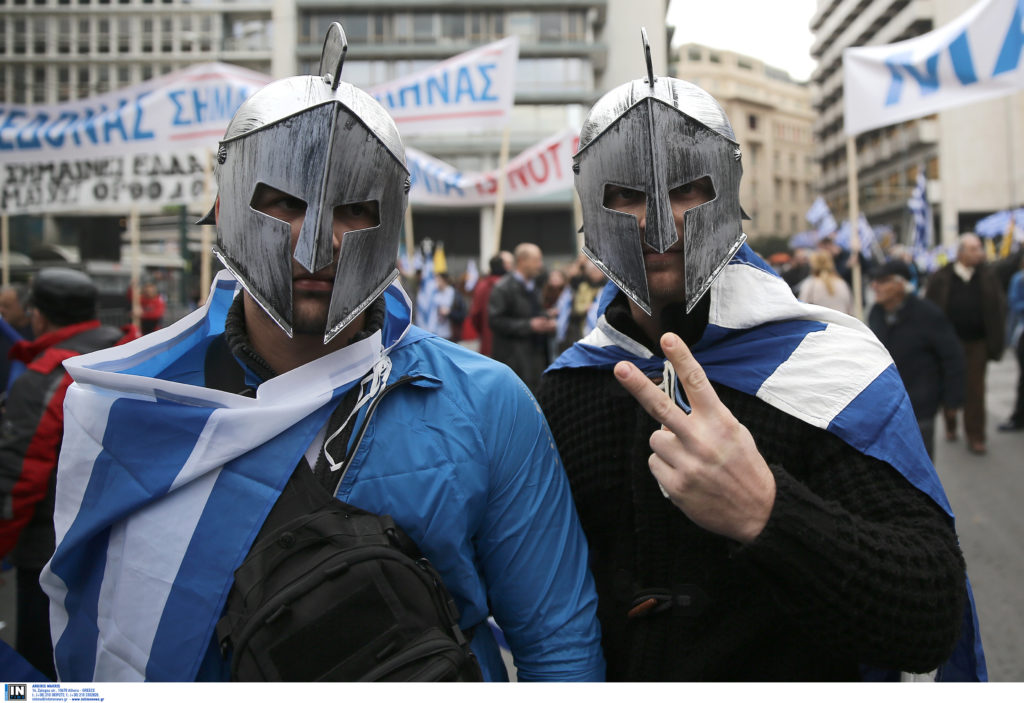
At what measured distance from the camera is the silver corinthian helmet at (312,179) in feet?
5.30

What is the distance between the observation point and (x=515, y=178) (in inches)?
385

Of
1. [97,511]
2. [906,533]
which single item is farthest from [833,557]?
[97,511]

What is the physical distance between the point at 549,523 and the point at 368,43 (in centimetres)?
4518

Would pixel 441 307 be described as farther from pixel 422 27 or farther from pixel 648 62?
pixel 422 27

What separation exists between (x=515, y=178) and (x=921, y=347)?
209 inches

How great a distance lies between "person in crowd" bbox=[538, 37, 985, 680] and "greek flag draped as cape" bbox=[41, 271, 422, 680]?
60 cm

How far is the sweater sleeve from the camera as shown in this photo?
141 cm

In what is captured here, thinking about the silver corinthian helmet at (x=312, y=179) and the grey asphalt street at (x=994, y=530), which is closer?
the silver corinthian helmet at (x=312, y=179)

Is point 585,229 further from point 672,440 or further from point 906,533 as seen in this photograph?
point 906,533

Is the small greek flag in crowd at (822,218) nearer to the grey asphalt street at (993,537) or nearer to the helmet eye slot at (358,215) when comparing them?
the grey asphalt street at (993,537)

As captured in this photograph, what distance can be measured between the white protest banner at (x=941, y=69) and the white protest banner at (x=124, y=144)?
205 inches

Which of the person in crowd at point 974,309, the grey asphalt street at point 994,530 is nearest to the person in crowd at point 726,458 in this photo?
the grey asphalt street at point 994,530

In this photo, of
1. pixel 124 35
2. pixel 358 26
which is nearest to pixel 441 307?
pixel 358 26

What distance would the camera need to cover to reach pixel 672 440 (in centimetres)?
138
